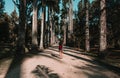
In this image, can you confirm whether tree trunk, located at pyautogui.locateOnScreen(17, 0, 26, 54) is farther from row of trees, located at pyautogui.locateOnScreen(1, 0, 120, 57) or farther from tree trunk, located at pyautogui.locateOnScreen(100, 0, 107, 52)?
tree trunk, located at pyautogui.locateOnScreen(100, 0, 107, 52)

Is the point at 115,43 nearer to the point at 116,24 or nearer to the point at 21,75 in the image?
the point at 116,24

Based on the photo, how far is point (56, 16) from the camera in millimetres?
81250

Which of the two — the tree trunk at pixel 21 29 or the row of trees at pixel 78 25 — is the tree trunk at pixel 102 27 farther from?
the tree trunk at pixel 21 29

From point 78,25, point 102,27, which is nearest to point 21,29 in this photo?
point 102,27

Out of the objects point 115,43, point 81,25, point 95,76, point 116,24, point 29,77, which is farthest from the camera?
point 81,25

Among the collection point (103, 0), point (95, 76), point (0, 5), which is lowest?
point (95, 76)

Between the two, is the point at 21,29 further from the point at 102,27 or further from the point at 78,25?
the point at 78,25

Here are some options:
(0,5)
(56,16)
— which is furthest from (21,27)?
(56,16)

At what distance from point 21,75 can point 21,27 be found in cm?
1345

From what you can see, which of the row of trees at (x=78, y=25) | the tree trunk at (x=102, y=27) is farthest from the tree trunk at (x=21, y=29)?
the tree trunk at (x=102, y=27)

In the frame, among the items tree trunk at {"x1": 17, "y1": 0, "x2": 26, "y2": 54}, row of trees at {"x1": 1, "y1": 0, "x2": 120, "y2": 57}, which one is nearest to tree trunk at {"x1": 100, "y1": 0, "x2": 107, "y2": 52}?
row of trees at {"x1": 1, "y1": 0, "x2": 120, "y2": 57}

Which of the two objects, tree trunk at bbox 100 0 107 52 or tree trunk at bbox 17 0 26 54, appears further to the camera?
tree trunk at bbox 17 0 26 54

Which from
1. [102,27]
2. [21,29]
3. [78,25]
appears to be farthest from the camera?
[78,25]

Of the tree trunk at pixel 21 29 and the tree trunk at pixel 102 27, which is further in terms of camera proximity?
the tree trunk at pixel 21 29
